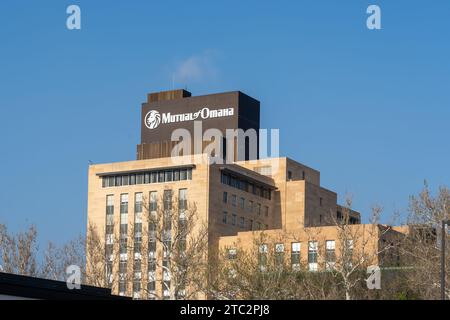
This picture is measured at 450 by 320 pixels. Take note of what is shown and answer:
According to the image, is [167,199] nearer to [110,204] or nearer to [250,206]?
[110,204]

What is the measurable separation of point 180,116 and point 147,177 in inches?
588

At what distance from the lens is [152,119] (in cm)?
15100

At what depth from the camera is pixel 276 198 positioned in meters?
145

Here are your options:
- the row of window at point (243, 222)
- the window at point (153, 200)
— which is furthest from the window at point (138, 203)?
the row of window at point (243, 222)

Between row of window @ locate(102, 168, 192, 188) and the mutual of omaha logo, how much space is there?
1270 cm

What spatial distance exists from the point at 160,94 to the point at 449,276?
8635 cm

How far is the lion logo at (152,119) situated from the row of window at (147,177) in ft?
41.7

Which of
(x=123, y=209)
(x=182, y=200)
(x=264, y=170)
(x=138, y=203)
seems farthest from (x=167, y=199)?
(x=264, y=170)

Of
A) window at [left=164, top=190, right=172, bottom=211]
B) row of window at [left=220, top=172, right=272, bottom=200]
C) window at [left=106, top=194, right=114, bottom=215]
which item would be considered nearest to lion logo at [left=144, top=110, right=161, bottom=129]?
window at [left=106, top=194, right=114, bottom=215]

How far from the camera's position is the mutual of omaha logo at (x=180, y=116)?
14675cm

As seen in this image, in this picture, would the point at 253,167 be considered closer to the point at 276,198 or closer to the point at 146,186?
the point at 276,198

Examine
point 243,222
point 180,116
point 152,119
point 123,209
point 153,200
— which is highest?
point 180,116

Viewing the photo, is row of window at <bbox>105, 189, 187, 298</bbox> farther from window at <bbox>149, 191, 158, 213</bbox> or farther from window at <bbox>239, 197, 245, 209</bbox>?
window at <bbox>239, 197, 245, 209</bbox>

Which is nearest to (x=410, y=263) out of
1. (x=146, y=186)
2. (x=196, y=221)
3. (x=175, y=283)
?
(x=175, y=283)
